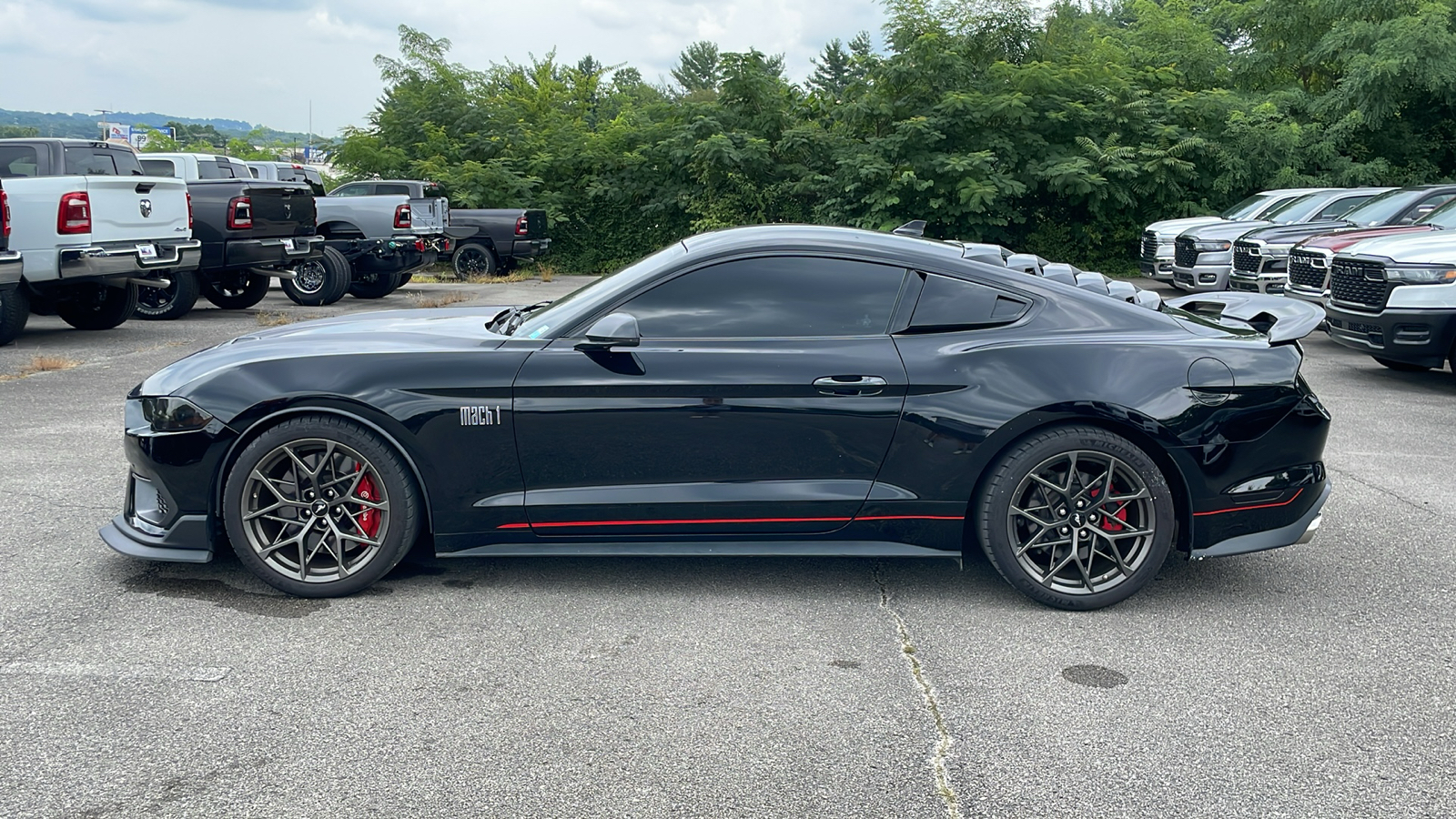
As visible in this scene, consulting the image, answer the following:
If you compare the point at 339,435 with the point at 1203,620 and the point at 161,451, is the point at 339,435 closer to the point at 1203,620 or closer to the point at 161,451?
the point at 161,451

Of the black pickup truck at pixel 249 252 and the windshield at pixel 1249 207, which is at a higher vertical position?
the windshield at pixel 1249 207

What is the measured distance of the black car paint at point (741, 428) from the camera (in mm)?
4418

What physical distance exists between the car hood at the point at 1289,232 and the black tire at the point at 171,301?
42.7 ft

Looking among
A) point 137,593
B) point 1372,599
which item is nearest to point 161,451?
point 137,593

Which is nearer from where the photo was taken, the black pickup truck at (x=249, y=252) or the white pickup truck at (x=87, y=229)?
the white pickup truck at (x=87, y=229)

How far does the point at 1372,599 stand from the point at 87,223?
37.0 feet

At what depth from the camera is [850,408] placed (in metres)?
4.41

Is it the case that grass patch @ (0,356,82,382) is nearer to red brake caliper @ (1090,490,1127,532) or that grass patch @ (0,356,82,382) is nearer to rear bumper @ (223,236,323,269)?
rear bumper @ (223,236,323,269)

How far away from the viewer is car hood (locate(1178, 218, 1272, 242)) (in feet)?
55.1

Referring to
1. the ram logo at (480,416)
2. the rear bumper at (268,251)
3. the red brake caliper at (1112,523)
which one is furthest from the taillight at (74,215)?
the red brake caliper at (1112,523)

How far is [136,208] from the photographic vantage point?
1205 cm

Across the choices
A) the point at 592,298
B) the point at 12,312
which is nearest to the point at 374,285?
the point at 12,312

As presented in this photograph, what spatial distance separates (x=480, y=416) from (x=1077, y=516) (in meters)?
2.24

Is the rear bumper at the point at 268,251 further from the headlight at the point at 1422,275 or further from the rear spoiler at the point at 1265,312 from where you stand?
the headlight at the point at 1422,275
